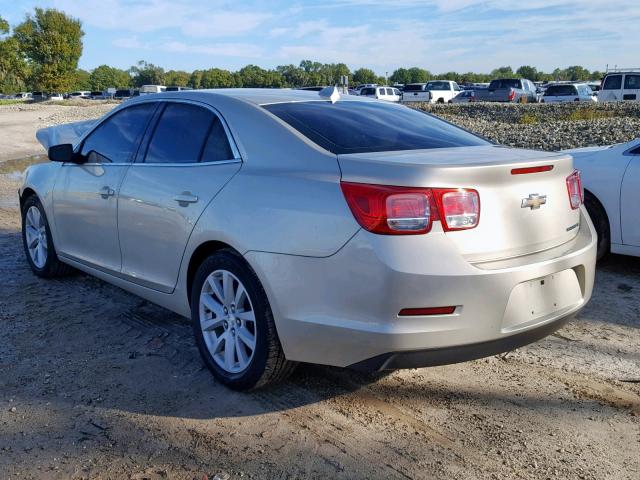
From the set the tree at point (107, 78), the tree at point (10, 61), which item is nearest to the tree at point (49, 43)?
the tree at point (10, 61)

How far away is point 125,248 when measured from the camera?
14.1 feet

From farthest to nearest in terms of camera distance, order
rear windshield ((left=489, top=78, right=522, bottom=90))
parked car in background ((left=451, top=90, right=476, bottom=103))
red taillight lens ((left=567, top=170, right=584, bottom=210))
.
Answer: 1. parked car in background ((left=451, top=90, right=476, bottom=103))
2. rear windshield ((left=489, top=78, right=522, bottom=90))
3. red taillight lens ((left=567, top=170, right=584, bottom=210))

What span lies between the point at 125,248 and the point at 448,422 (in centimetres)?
238

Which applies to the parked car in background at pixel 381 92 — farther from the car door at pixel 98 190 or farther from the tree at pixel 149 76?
the tree at pixel 149 76

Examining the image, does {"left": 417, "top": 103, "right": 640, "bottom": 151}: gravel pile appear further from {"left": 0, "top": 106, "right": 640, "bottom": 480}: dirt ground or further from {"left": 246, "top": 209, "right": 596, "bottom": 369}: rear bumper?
{"left": 246, "top": 209, "right": 596, "bottom": 369}: rear bumper

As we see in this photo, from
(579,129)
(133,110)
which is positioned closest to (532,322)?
(133,110)

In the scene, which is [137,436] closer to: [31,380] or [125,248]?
[31,380]

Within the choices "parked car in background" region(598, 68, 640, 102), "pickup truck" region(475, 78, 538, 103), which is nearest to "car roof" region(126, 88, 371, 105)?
"parked car in background" region(598, 68, 640, 102)

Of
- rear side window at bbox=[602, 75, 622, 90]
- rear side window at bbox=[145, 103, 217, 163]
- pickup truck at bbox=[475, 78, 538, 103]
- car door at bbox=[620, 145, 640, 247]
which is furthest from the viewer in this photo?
pickup truck at bbox=[475, 78, 538, 103]

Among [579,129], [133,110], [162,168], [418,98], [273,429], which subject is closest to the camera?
[273,429]

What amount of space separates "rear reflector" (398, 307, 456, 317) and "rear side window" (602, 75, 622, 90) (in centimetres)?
2864

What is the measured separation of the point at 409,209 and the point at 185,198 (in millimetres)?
1458

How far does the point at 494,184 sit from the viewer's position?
3.03 meters

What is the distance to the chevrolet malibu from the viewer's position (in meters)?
2.85
